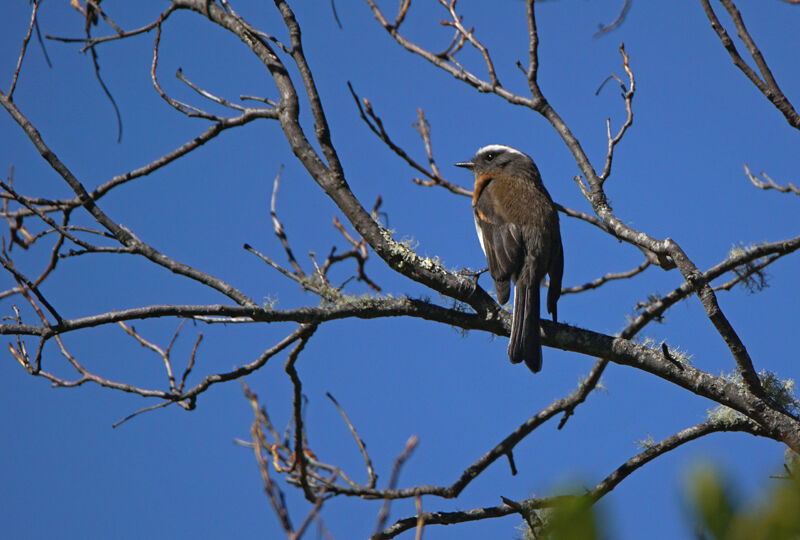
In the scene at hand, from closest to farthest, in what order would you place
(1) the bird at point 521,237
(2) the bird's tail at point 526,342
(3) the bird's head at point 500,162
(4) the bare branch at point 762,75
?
(4) the bare branch at point 762,75, (2) the bird's tail at point 526,342, (1) the bird at point 521,237, (3) the bird's head at point 500,162

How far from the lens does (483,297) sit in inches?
151

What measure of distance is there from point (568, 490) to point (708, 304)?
→ 2.52 meters

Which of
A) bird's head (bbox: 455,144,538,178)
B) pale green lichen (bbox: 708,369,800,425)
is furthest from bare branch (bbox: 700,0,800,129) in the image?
bird's head (bbox: 455,144,538,178)

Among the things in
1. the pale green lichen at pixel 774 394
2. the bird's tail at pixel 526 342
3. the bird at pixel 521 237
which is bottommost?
the pale green lichen at pixel 774 394

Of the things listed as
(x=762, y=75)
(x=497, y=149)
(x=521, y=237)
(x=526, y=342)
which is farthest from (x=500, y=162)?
(x=762, y=75)

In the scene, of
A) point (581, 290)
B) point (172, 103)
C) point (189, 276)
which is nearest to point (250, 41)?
point (172, 103)

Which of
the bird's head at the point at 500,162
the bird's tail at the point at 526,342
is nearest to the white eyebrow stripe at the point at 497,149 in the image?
the bird's head at the point at 500,162

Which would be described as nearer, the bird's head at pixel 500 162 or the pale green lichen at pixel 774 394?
the pale green lichen at pixel 774 394

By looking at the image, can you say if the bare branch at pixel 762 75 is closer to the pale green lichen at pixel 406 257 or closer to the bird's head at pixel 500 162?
the pale green lichen at pixel 406 257

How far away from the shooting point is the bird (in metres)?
4.88

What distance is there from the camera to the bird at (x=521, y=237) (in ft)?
16.0

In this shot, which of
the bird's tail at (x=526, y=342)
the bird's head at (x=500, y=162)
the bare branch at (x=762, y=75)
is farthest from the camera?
the bird's head at (x=500, y=162)

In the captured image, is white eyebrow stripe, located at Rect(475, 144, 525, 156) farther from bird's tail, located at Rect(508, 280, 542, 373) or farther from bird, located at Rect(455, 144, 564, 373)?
bird's tail, located at Rect(508, 280, 542, 373)

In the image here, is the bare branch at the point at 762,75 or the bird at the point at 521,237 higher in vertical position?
the bird at the point at 521,237
